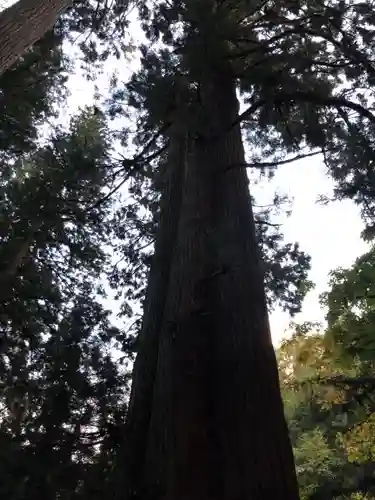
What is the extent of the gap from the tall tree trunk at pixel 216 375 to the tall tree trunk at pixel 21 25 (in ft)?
4.84

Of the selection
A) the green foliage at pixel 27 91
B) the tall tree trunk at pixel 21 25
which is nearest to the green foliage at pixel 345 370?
the tall tree trunk at pixel 21 25

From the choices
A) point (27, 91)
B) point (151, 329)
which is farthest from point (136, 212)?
point (151, 329)

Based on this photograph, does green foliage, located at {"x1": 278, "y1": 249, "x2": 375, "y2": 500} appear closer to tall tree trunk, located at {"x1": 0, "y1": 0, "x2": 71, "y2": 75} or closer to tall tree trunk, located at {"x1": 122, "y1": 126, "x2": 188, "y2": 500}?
tall tree trunk, located at {"x1": 122, "y1": 126, "x2": 188, "y2": 500}

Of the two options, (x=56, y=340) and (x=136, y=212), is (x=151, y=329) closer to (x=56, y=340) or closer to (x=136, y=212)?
(x=56, y=340)

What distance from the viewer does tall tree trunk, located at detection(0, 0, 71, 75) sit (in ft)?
10.3

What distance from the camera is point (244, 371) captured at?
115 inches

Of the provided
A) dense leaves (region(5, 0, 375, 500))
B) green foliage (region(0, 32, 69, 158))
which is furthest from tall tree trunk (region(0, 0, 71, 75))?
green foliage (region(0, 32, 69, 158))

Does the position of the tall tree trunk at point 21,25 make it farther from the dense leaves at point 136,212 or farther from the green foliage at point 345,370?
the green foliage at point 345,370

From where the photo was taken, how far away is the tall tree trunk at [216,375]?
2.57m

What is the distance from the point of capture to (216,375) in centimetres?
292

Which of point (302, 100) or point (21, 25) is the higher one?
point (302, 100)

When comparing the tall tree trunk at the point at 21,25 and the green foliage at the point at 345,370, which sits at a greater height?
the tall tree trunk at the point at 21,25

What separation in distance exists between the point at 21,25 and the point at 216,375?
232 cm

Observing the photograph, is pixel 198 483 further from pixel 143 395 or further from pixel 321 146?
pixel 321 146
